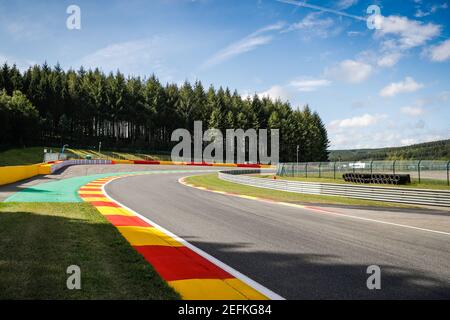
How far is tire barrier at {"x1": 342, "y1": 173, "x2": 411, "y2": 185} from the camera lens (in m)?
Result: 24.3

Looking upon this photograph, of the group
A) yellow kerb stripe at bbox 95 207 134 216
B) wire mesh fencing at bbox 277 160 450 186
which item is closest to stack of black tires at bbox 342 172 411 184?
wire mesh fencing at bbox 277 160 450 186

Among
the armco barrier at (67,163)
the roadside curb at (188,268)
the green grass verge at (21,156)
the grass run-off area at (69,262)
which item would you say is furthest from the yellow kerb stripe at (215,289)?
the green grass verge at (21,156)

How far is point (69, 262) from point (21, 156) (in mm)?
55835

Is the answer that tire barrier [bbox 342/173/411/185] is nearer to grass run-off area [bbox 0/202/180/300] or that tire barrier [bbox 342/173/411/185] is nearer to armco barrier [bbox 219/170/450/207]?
armco barrier [bbox 219/170/450/207]

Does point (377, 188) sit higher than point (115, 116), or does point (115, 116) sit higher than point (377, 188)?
point (115, 116)

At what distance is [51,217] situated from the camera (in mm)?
9328

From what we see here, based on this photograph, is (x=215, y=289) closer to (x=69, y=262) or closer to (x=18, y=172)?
(x=69, y=262)

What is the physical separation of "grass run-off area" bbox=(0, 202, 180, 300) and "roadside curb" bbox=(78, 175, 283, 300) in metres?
0.23

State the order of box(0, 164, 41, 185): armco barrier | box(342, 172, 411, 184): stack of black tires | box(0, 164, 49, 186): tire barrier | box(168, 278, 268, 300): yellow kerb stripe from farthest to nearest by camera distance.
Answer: box(342, 172, 411, 184): stack of black tires, box(0, 164, 49, 186): tire barrier, box(0, 164, 41, 185): armco barrier, box(168, 278, 268, 300): yellow kerb stripe

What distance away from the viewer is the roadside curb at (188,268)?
439 centimetres

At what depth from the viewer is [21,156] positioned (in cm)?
5291

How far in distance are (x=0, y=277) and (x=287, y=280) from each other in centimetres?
386
